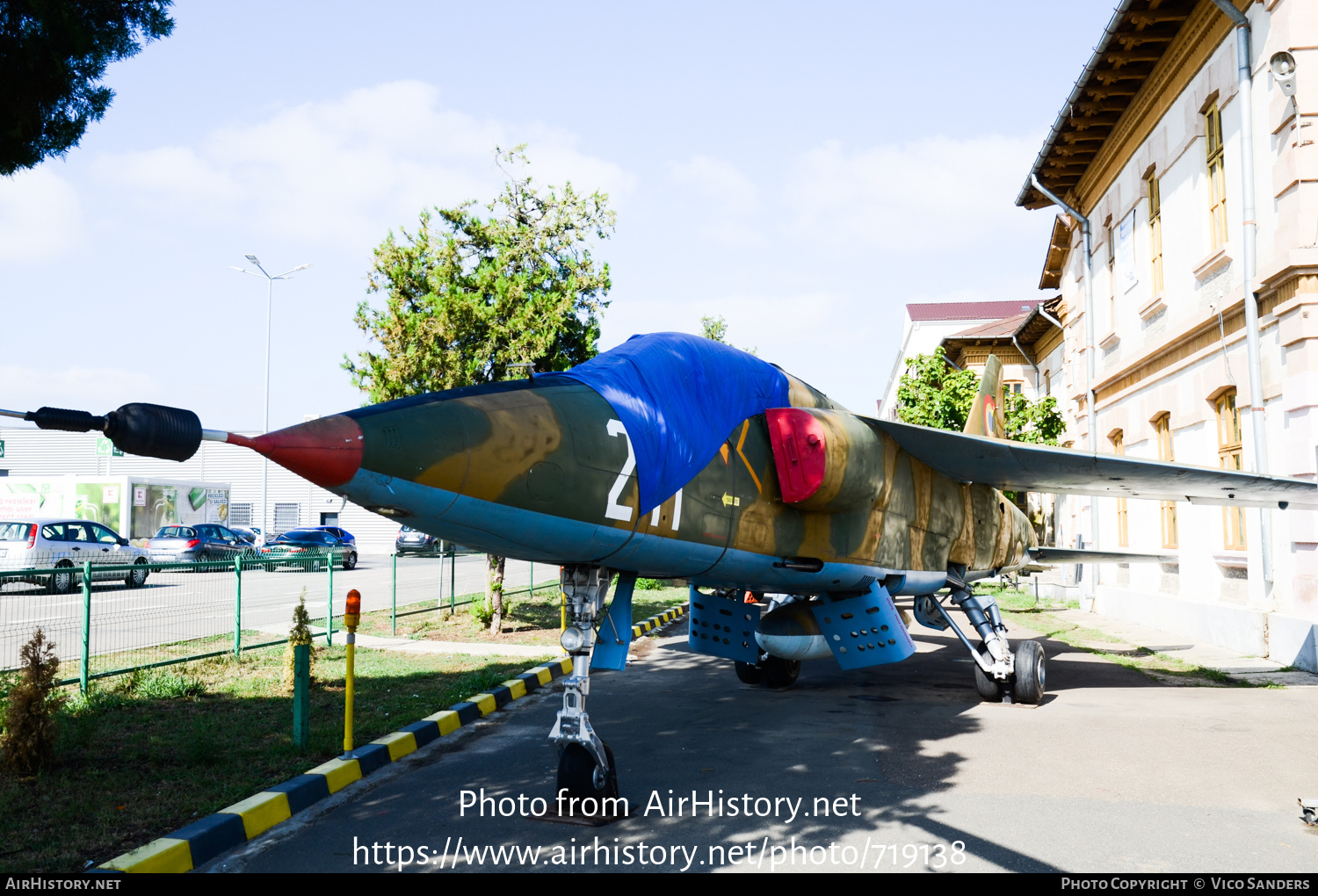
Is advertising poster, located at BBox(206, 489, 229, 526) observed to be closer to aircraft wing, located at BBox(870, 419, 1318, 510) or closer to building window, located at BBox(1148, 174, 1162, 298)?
building window, located at BBox(1148, 174, 1162, 298)

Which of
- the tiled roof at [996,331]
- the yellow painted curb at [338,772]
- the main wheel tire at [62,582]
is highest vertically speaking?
the tiled roof at [996,331]

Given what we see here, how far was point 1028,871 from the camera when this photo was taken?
4.35 metres

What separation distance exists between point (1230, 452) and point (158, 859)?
14.4 meters

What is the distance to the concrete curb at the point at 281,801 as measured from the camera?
442 centimetres

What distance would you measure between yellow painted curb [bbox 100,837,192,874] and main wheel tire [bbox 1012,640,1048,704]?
7.75 meters

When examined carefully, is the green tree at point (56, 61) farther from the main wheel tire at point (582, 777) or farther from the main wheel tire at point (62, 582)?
the main wheel tire at point (582, 777)

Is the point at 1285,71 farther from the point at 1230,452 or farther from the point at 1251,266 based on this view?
the point at 1230,452

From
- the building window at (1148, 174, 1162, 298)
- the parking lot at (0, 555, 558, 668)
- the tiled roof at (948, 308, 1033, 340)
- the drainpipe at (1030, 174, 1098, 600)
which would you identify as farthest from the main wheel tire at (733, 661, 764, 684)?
the tiled roof at (948, 308, 1033, 340)

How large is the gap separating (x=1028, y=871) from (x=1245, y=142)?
11443mm

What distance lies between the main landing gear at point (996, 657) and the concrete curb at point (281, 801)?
5.13 m

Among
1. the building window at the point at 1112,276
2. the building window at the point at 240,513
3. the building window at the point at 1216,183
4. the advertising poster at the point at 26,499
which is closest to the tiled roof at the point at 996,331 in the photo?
the building window at the point at 1112,276

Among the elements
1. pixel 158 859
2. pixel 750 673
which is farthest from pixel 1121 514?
pixel 158 859

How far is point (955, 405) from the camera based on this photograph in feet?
79.0

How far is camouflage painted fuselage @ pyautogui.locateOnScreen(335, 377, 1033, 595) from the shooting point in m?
4.08
